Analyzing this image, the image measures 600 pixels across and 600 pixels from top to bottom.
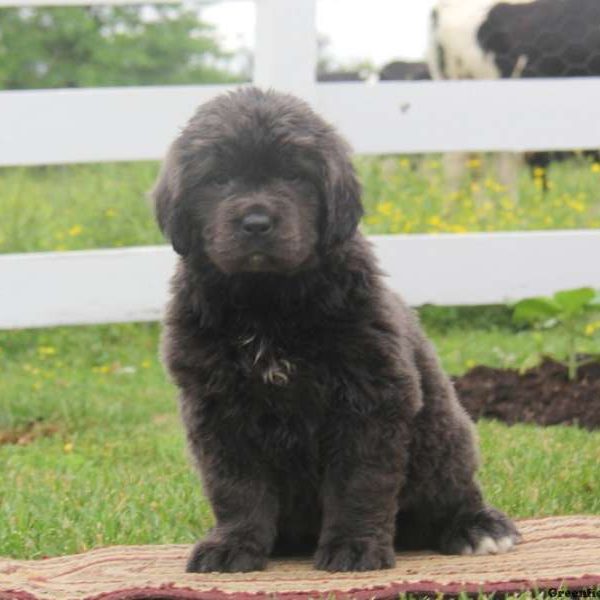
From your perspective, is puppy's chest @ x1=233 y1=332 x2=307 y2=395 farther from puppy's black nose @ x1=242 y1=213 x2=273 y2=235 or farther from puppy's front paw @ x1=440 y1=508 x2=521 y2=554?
puppy's front paw @ x1=440 y1=508 x2=521 y2=554

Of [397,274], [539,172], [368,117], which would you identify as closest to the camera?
[368,117]

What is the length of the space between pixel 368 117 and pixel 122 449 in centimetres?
196

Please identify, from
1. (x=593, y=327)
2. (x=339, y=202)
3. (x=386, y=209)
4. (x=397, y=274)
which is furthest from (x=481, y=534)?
(x=386, y=209)

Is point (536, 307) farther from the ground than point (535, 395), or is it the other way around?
point (536, 307)

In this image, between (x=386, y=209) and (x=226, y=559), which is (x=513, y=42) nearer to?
(x=386, y=209)

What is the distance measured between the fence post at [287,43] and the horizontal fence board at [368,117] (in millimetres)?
143

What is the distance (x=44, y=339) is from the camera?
8.16 meters

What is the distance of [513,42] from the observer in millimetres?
10258

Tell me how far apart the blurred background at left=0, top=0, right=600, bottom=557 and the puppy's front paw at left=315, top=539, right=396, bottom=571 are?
0.82m

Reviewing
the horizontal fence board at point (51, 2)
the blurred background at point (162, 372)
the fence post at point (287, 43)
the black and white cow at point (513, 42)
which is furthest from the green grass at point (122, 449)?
the black and white cow at point (513, 42)

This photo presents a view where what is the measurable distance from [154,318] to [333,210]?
2962 millimetres

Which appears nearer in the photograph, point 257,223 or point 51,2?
point 257,223

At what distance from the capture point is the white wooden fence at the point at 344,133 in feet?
20.7

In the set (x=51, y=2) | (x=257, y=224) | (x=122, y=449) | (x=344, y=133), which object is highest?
(x=51, y=2)
